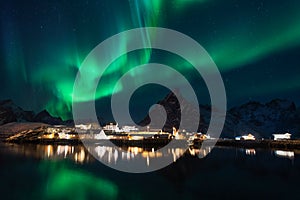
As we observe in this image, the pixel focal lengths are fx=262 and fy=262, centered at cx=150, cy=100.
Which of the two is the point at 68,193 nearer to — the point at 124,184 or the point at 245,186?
the point at 124,184

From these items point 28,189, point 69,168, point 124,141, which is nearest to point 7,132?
point 124,141

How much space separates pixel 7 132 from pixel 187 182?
113734 mm

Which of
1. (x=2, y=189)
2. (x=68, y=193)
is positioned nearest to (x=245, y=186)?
(x=68, y=193)

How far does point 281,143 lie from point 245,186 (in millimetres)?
60889

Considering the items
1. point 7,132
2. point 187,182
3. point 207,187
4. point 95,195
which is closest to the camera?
point 95,195

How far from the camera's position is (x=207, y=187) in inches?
754

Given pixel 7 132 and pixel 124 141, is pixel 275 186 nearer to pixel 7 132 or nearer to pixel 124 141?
pixel 124 141

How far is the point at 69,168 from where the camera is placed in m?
26.5

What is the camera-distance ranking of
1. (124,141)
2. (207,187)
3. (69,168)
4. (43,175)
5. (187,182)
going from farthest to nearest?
(124,141) → (69,168) → (43,175) → (187,182) → (207,187)

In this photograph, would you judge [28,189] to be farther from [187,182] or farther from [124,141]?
[124,141]

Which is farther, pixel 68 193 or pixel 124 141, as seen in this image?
pixel 124 141

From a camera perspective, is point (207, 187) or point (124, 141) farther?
point (124, 141)

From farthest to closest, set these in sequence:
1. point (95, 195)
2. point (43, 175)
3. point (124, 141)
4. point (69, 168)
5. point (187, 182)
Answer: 1. point (124, 141)
2. point (69, 168)
3. point (43, 175)
4. point (187, 182)
5. point (95, 195)

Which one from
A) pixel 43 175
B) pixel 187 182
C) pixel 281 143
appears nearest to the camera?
pixel 187 182
